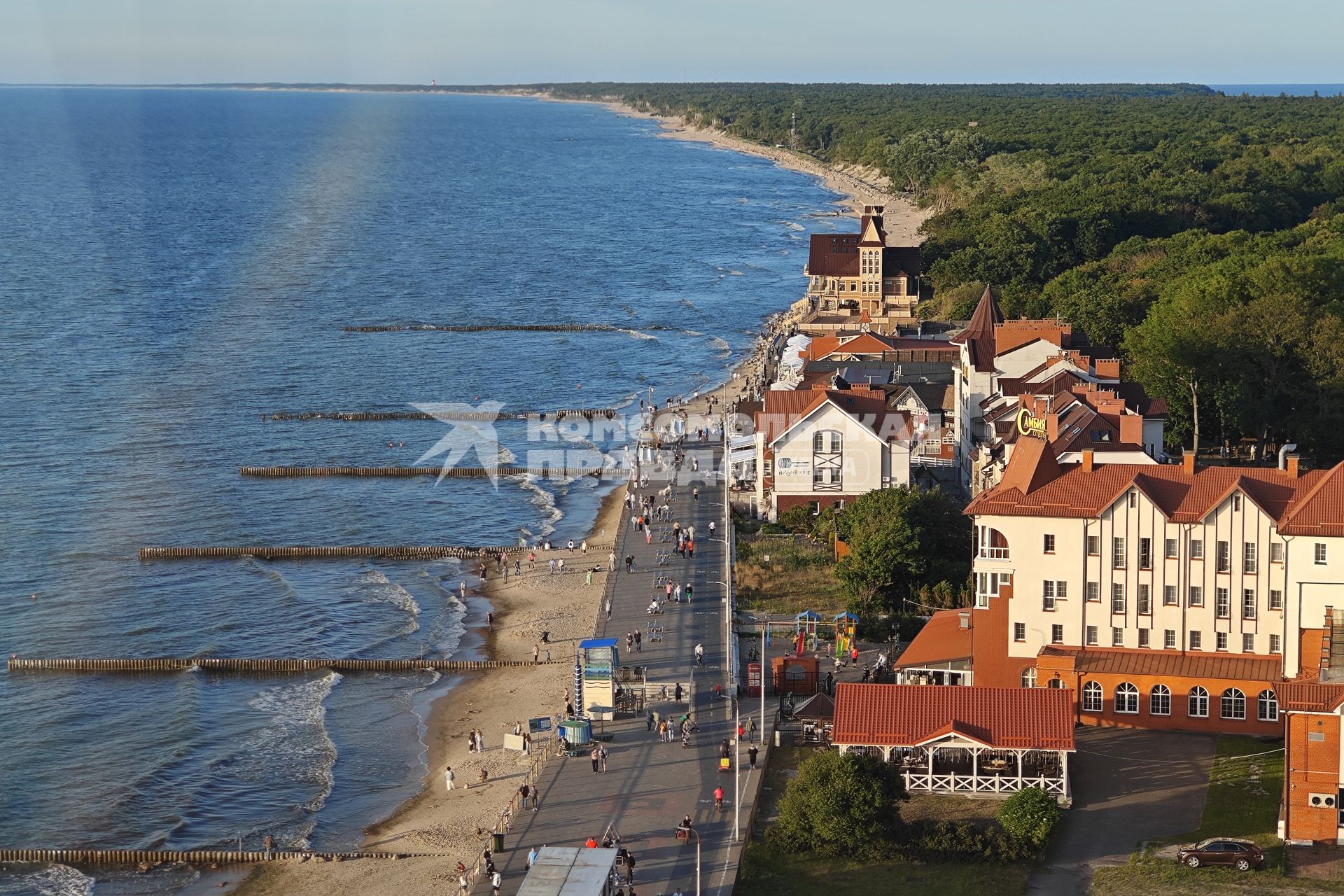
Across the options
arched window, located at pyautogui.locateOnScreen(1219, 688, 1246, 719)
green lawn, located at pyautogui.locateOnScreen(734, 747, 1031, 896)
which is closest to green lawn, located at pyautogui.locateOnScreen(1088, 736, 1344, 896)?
arched window, located at pyautogui.locateOnScreen(1219, 688, 1246, 719)

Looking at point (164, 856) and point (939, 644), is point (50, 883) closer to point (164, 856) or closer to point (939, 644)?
point (164, 856)

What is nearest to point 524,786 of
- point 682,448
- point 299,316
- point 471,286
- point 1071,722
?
point 1071,722

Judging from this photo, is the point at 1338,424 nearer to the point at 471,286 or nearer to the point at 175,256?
the point at 471,286

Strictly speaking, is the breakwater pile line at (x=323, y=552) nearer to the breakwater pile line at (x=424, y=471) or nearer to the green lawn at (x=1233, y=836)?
the breakwater pile line at (x=424, y=471)

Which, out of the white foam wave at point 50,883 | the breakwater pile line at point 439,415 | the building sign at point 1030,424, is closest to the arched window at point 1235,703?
the building sign at point 1030,424

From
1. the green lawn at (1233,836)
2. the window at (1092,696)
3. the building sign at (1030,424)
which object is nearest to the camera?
the green lawn at (1233,836)

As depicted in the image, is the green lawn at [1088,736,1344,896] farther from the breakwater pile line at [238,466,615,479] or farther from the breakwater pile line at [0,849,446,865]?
the breakwater pile line at [238,466,615,479]
